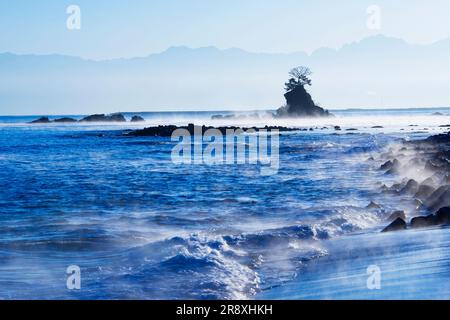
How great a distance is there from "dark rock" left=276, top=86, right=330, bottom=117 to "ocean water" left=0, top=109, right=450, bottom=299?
69.6 m

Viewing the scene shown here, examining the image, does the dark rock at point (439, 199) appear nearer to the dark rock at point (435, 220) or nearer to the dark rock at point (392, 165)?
the dark rock at point (435, 220)

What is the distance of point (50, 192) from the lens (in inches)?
883

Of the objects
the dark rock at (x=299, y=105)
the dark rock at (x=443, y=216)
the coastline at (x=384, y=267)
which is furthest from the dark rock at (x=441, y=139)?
the dark rock at (x=299, y=105)

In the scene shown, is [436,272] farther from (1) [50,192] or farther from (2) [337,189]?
(1) [50,192]

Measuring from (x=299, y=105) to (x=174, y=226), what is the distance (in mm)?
90864

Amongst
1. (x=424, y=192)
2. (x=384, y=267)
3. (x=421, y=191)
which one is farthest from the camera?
(x=421, y=191)

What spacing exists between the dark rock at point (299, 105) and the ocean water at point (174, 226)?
6956 centimetres

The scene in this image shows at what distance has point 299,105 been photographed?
104062 millimetres

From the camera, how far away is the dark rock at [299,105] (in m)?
100

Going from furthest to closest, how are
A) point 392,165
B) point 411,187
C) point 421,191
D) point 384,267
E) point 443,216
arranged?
point 392,165, point 411,187, point 421,191, point 443,216, point 384,267

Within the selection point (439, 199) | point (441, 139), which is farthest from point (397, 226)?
point (441, 139)

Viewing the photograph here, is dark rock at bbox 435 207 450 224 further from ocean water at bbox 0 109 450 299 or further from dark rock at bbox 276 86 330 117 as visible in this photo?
dark rock at bbox 276 86 330 117

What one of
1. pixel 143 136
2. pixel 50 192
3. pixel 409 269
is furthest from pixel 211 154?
pixel 409 269

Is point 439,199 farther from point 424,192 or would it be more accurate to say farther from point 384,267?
point 384,267
